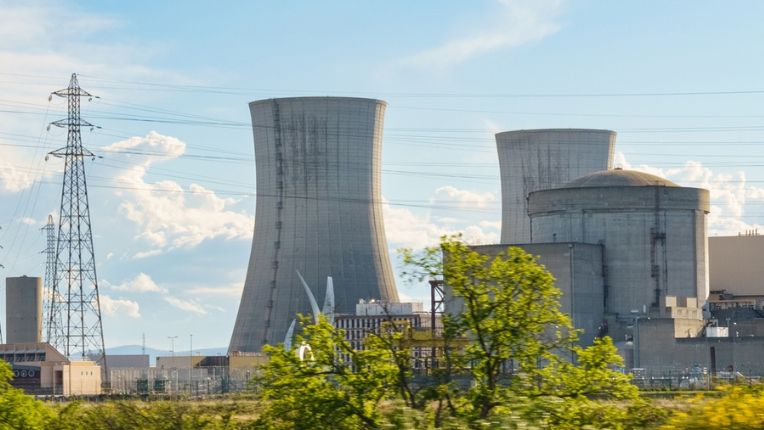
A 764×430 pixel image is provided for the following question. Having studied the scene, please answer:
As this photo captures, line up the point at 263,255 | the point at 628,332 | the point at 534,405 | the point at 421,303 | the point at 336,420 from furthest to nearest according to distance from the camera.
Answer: the point at 421,303 < the point at 263,255 < the point at 628,332 < the point at 336,420 < the point at 534,405

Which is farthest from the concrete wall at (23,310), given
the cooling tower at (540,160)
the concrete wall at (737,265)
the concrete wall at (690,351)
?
the concrete wall at (690,351)

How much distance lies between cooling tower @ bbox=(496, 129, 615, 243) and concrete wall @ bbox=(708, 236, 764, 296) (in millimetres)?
10110

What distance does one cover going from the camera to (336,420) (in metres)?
14.0

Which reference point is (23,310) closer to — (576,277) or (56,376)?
(56,376)

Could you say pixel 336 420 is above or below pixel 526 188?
below

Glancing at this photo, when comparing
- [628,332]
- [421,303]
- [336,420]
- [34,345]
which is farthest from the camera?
[421,303]

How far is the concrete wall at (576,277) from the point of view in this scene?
5844cm

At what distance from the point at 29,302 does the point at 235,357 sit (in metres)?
23.4

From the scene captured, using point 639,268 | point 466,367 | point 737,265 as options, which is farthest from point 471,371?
point 737,265

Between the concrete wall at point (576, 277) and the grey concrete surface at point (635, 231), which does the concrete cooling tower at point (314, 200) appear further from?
the grey concrete surface at point (635, 231)

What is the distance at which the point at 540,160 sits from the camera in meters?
71.4

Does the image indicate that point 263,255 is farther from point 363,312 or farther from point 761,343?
point 761,343

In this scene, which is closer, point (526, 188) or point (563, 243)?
point (563, 243)

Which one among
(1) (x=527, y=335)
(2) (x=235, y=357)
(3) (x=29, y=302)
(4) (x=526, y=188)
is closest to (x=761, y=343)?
(4) (x=526, y=188)
